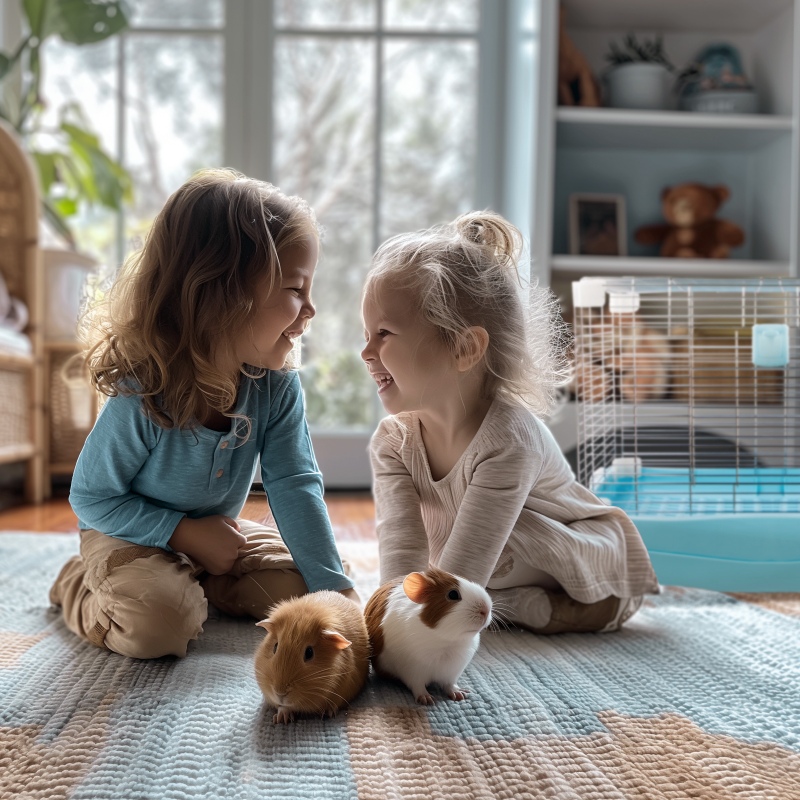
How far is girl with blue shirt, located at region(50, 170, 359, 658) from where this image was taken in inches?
38.2

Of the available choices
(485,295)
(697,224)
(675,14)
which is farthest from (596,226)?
(485,295)

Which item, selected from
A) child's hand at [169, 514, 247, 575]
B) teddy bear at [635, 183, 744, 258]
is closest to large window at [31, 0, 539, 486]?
teddy bear at [635, 183, 744, 258]

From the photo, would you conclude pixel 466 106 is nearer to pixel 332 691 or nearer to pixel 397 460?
pixel 397 460

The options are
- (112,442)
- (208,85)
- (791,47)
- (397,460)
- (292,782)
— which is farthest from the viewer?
(208,85)

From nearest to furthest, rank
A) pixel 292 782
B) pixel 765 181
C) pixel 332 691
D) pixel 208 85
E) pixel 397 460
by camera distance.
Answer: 1. pixel 292 782
2. pixel 332 691
3. pixel 397 460
4. pixel 765 181
5. pixel 208 85

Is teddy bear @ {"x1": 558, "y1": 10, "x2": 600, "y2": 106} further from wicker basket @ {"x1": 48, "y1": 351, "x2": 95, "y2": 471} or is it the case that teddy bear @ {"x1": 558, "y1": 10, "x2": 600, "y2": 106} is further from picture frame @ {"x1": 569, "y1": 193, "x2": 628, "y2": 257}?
wicker basket @ {"x1": 48, "y1": 351, "x2": 95, "y2": 471}

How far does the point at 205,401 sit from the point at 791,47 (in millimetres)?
1898

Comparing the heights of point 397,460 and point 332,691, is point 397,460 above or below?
above

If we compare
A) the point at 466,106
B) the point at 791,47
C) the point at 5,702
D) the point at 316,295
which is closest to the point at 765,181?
the point at 791,47

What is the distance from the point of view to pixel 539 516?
109 centimetres

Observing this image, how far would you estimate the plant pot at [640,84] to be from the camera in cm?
216

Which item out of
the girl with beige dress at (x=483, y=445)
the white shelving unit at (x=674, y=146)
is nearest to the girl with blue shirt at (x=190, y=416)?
the girl with beige dress at (x=483, y=445)

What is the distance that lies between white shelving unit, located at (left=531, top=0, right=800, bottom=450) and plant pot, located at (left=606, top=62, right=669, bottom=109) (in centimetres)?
6

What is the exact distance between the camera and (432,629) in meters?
0.78
